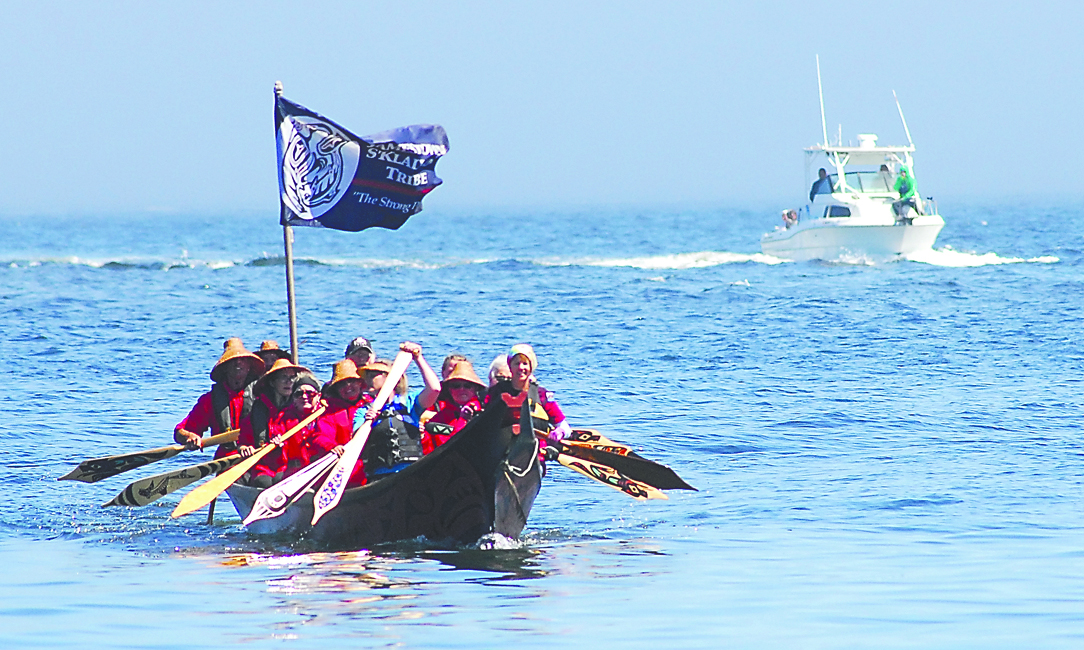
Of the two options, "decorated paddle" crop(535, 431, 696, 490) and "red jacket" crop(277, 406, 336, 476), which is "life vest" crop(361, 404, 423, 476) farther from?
"decorated paddle" crop(535, 431, 696, 490)

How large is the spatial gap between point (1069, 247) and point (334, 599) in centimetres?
5281

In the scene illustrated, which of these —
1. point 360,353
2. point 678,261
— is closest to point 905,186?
point 678,261

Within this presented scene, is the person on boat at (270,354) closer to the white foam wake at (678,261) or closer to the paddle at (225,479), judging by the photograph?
the paddle at (225,479)

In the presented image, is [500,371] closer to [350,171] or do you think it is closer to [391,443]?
[391,443]

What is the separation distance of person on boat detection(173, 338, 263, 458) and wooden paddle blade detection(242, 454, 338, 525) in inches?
60.6

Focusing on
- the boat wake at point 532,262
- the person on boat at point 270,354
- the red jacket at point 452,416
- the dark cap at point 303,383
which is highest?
the person on boat at point 270,354

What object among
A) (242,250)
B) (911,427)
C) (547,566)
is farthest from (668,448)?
(242,250)

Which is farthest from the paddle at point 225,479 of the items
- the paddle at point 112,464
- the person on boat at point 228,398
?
the person on boat at point 228,398

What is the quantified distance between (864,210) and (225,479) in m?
34.5

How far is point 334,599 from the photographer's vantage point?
32.5 ft

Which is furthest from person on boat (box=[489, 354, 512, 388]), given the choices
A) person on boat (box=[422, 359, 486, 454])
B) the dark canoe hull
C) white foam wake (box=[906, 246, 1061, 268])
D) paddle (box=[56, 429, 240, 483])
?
white foam wake (box=[906, 246, 1061, 268])

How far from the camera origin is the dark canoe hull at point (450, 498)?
10.9 metres

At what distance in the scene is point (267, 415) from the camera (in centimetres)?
1234

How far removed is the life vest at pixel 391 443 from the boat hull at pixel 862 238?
→ 109ft
